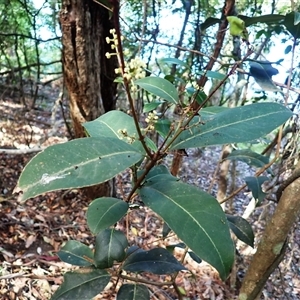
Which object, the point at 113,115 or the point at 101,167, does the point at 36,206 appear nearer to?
the point at 113,115

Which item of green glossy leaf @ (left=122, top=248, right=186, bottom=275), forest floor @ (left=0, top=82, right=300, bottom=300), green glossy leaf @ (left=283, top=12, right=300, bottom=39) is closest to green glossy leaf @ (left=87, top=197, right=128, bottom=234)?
green glossy leaf @ (left=122, top=248, right=186, bottom=275)

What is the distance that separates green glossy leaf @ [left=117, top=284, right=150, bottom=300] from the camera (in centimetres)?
67

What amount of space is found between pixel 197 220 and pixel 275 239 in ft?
1.00

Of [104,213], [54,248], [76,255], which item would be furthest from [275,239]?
[54,248]

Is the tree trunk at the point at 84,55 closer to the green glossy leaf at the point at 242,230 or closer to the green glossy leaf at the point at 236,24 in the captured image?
the green glossy leaf at the point at 242,230

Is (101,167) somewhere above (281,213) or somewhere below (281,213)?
above

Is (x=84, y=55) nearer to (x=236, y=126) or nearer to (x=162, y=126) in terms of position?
(x=162, y=126)

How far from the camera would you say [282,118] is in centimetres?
50

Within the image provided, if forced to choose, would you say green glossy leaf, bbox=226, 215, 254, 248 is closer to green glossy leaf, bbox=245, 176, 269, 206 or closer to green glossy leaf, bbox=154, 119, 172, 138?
green glossy leaf, bbox=245, 176, 269, 206

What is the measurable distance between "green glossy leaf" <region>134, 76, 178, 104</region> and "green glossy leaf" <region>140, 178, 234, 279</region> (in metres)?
0.21

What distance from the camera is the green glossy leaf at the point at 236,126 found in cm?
49

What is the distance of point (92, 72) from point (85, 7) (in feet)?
0.97

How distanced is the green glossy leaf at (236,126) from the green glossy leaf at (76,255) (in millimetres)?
429

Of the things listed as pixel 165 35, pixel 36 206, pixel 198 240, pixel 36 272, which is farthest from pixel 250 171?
pixel 198 240
